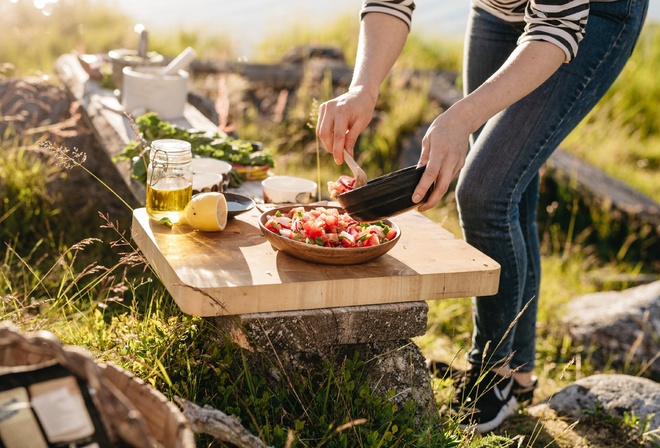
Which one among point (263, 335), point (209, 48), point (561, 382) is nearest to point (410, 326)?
point (263, 335)

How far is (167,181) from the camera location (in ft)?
8.13

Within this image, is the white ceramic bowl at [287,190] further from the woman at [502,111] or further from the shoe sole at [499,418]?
the shoe sole at [499,418]

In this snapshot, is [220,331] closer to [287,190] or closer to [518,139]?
[287,190]

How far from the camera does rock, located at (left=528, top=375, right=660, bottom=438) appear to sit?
10.00 ft

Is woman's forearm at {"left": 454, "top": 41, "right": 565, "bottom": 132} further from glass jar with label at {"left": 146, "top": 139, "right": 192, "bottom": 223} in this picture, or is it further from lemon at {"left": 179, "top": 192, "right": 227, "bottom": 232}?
glass jar with label at {"left": 146, "top": 139, "right": 192, "bottom": 223}

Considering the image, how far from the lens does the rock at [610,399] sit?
10.00ft

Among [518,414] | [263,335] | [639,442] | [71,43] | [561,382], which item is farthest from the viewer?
[71,43]

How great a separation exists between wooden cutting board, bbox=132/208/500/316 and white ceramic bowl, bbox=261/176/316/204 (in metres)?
0.36

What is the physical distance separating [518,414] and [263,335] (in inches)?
51.5

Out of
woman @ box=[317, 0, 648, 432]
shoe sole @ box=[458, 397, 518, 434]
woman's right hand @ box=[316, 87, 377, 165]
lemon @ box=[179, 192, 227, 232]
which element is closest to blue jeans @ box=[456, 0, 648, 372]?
woman @ box=[317, 0, 648, 432]

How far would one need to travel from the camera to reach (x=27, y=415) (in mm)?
1493

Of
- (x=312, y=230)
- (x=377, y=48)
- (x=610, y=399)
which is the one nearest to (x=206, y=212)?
(x=312, y=230)

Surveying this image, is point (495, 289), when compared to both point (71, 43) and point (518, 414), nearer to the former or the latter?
point (518, 414)

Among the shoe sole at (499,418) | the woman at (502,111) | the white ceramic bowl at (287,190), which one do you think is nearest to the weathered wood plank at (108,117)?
the white ceramic bowl at (287,190)
